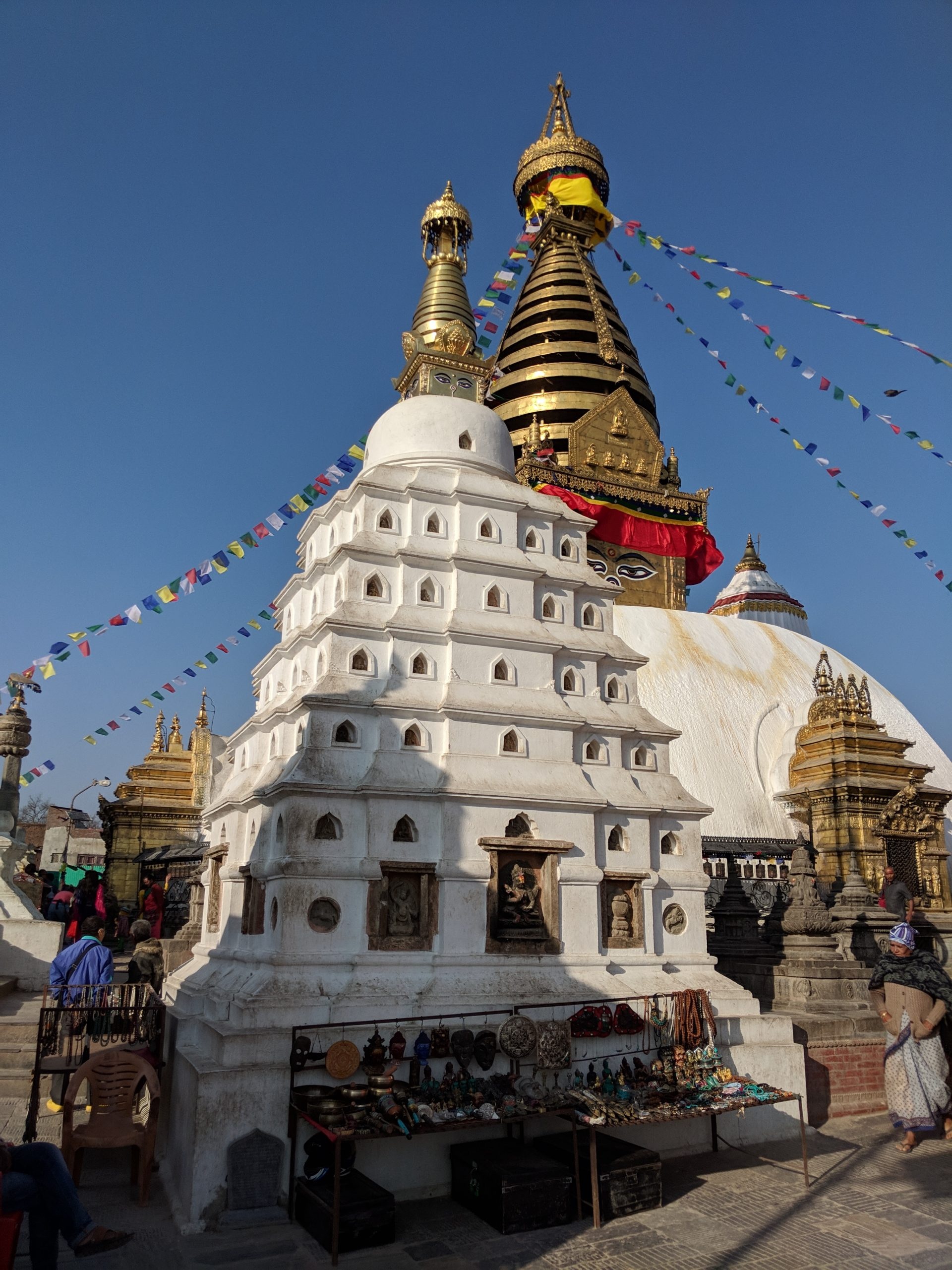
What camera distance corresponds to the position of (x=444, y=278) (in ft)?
83.0

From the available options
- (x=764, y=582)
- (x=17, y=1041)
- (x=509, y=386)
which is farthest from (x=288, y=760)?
(x=764, y=582)

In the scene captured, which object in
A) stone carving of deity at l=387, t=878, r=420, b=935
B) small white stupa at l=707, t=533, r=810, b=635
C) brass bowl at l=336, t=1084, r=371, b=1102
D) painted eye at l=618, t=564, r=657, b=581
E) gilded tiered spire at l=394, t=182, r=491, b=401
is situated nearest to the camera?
brass bowl at l=336, t=1084, r=371, b=1102

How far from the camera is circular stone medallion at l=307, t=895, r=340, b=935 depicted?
33.7ft

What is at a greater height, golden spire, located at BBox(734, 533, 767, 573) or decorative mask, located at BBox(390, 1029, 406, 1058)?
golden spire, located at BBox(734, 533, 767, 573)

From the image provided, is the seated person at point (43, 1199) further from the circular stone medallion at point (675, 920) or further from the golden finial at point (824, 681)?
the golden finial at point (824, 681)

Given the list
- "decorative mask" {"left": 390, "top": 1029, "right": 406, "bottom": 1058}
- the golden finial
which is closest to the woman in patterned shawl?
"decorative mask" {"left": 390, "top": 1029, "right": 406, "bottom": 1058}

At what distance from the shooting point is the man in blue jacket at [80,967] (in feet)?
35.9

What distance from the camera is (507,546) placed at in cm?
1351

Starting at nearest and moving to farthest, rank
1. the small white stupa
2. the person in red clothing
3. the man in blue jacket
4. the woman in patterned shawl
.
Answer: the woman in patterned shawl → the man in blue jacket → the person in red clothing → the small white stupa

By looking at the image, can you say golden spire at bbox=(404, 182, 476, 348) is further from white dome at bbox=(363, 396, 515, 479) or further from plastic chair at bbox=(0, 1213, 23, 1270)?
plastic chair at bbox=(0, 1213, 23, 1270)

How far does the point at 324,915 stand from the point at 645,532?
25523 millimetres

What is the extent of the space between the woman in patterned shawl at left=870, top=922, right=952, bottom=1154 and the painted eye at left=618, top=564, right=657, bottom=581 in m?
23.0

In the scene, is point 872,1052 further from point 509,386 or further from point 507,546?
point 509,386

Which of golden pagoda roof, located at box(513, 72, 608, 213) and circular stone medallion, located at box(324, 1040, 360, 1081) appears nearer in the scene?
circular stone medallion, located at box(324, 1040, 360, 1081)
